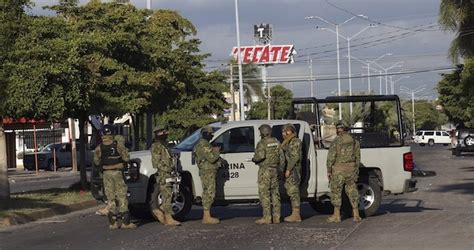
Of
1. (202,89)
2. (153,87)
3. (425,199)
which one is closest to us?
(425,199)

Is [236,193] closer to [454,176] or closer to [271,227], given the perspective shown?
[271,227]

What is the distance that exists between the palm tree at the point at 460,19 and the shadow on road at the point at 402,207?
1041 centimetres

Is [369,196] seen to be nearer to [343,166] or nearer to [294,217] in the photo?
[343,166]

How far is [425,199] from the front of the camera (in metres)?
18.5

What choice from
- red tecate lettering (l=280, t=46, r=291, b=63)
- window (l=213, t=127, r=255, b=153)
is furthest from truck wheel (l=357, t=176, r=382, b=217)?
red tecate lettering (l=280, t=46, r=291, b=63)

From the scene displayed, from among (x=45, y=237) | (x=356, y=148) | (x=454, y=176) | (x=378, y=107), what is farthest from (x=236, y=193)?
(x=454, y=176)

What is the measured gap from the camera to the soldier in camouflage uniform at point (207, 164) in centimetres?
1326

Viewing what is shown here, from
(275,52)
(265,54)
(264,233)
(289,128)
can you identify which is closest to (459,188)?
(289,128)

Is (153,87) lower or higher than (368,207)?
higher

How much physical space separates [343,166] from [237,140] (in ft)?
6.53

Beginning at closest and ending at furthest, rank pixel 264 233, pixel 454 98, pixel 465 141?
pixel 264 233 < pixel 465 141 < pixel 454 98

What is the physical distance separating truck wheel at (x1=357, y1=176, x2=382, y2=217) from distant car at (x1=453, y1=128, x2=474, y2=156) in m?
30.6

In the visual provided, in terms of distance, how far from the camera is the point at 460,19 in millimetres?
27531

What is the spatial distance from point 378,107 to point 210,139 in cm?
510
